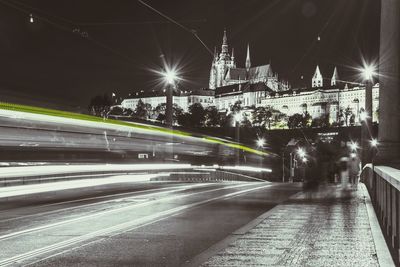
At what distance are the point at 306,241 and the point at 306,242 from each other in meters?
0.10

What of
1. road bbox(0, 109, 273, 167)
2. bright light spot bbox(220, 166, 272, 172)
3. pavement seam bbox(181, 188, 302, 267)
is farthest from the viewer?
bright light spot bbox(220, 166, 272, 172)

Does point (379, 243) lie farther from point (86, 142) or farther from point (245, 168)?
point (245, 168)

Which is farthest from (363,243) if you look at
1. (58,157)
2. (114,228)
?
(58,157)

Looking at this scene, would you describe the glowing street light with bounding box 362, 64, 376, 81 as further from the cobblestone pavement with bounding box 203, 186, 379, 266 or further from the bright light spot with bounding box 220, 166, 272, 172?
the cobblestone pavement with bounding box 203, 186, 379, 266

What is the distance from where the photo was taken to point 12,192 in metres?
16.9

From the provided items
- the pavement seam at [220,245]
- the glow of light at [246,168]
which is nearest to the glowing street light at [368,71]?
the glow of light at [246,168]

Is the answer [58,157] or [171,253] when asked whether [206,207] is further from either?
[58,157]

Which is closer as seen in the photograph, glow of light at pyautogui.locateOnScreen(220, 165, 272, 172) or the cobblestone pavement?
the cobblestone pavement

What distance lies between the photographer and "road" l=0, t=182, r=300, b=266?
7.27 meters

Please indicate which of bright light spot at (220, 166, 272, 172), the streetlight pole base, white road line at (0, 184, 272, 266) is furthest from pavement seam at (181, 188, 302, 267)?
bright light spot at (220, 166, 272, 172)

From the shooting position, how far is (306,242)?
27.7 feet

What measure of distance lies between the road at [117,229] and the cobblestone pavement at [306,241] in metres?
0.56

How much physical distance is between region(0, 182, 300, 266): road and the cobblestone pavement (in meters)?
0.56

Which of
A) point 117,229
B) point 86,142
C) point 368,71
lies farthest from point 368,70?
point 117,229
